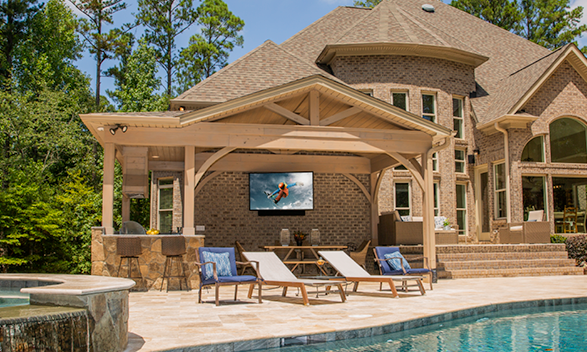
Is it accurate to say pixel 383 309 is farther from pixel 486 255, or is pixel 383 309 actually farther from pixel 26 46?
pixel 26 46

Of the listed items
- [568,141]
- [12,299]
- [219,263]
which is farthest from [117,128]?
[568,141]

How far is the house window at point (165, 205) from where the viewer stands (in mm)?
15617

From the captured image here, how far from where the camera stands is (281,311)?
674 centimetres

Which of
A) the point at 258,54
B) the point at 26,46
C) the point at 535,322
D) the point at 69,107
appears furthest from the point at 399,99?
the point at 26,46

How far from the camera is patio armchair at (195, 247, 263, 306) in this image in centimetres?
745

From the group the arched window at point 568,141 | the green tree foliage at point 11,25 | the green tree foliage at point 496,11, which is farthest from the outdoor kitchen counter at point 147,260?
the green tree foliage at point 496,11

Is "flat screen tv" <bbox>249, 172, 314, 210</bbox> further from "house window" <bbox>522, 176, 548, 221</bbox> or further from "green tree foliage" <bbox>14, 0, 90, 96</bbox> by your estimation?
"green tree foliage" <bbox>14, 0, 90, 96</bbox>

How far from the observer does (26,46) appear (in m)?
23.3

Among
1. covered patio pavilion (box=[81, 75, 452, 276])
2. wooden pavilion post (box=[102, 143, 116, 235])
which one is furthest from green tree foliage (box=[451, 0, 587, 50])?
wooden pavilion post (box=[102, 143, 116, 235])

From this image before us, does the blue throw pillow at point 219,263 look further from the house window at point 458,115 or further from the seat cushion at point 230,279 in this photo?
the house window at point 458,115

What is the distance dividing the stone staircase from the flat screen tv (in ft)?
12.2

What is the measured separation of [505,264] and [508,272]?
0.34 meters

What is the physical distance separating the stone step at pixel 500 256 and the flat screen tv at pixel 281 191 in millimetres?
3709

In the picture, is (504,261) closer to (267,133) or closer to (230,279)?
(267,133)
